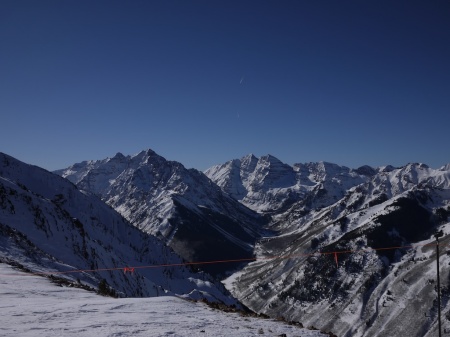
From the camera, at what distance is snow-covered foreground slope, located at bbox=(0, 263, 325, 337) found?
1495 cm

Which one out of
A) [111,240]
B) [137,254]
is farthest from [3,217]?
[137,254]

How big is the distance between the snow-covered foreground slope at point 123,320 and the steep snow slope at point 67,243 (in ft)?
75.1

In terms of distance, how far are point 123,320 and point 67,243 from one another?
71.8 meters

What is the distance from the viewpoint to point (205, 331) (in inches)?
615

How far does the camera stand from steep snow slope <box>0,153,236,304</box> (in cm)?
4850

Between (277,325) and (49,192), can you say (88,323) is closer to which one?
(277,325)

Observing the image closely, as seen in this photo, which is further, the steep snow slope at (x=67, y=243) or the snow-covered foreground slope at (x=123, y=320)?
the steep snow slope at (x=67, y=243)

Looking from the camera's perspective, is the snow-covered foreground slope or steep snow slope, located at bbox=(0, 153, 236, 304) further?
steep snow slope, located at bbox=(0, 153, 236, 304)

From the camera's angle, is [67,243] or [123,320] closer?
[123,320]

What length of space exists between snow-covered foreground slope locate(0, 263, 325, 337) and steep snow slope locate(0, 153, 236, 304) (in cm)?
2289

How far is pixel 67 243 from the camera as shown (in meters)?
80.6

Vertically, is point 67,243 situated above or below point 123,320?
below

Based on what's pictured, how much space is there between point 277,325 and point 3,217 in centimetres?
6978

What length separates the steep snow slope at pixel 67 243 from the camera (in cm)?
4850
